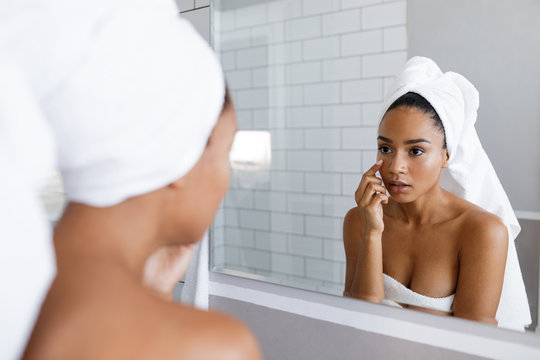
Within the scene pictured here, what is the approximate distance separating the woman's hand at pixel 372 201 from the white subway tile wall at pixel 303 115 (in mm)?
23

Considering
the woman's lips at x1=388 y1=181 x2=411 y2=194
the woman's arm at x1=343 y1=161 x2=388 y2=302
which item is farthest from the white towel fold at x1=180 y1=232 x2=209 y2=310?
the woman's lips at x1=388 y1=181 x2=411 y2=194

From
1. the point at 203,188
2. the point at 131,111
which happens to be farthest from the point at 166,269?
the point at 131,111

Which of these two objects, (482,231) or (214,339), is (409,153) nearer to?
(482,231)

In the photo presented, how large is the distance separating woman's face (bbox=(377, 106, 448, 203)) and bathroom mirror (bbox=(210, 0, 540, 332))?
0.04m

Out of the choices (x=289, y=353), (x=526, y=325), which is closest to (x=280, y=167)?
(x=289, y=353)

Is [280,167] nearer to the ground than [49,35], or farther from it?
nearer to the ground

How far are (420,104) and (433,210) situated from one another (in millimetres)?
199

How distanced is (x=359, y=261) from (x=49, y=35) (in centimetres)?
73

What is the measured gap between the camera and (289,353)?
1.06 metres

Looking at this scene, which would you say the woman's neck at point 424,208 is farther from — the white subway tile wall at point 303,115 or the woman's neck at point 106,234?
the woman's neck at point 106,234

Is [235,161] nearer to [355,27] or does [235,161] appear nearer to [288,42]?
[288,42]

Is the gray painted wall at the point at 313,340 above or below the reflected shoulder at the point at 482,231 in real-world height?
below

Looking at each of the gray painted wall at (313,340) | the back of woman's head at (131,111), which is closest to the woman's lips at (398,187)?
the gray painted wall at (313,340)

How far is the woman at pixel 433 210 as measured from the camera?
79 cm
